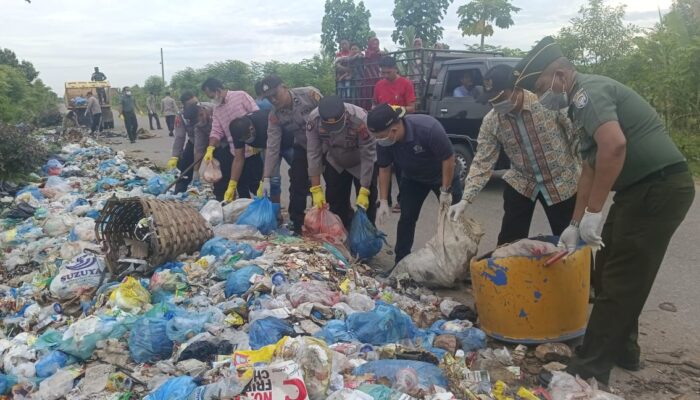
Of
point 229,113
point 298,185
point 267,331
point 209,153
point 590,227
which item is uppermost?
point 229,113

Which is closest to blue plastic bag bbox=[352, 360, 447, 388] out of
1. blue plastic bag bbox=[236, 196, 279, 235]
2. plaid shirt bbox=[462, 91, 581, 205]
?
plaid shirt bbox=[462, 91, 581, 205]

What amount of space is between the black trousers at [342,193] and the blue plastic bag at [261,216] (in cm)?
55

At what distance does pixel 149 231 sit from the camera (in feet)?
15.0

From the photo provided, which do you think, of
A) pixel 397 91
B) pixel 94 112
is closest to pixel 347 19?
pixel 94 112

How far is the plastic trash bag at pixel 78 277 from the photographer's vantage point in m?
4.45

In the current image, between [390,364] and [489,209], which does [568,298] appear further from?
[489,209]

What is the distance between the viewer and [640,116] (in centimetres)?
280

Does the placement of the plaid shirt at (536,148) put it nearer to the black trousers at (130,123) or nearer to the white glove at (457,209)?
the white glove at (457,209)

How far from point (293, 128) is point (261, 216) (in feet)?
2.87

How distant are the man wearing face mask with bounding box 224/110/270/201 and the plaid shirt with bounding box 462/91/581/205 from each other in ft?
8.75

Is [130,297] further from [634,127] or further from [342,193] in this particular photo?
[634,127]

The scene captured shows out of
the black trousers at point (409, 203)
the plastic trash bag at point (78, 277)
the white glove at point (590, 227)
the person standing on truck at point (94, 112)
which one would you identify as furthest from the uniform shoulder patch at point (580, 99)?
the person standing on truck at point (94, 112)

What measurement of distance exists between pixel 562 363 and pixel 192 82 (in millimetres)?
39568

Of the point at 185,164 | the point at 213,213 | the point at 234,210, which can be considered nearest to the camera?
the point at 213,213
